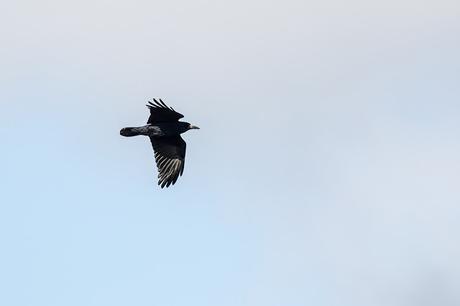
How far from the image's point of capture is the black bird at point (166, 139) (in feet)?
292

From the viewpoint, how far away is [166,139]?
90250 millimetres

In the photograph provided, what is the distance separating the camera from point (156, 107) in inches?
3460

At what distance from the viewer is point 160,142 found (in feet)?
296

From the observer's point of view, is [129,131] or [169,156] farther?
[169,156]

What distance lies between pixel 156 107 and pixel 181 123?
7.57ft

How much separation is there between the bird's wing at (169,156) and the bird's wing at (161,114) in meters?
1.20

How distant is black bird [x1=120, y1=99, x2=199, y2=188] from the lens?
8906cm

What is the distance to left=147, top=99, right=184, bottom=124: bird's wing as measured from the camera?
87.8 m

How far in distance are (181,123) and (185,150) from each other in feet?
4.43

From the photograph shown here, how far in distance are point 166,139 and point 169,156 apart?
78 cm

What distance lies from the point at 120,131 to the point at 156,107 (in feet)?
7.86

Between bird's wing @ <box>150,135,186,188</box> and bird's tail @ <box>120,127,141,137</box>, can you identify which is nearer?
bird's tail @ <box>120,127,141,137</box>

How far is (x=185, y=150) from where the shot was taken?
3558 inches

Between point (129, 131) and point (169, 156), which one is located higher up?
point (129, 131)
